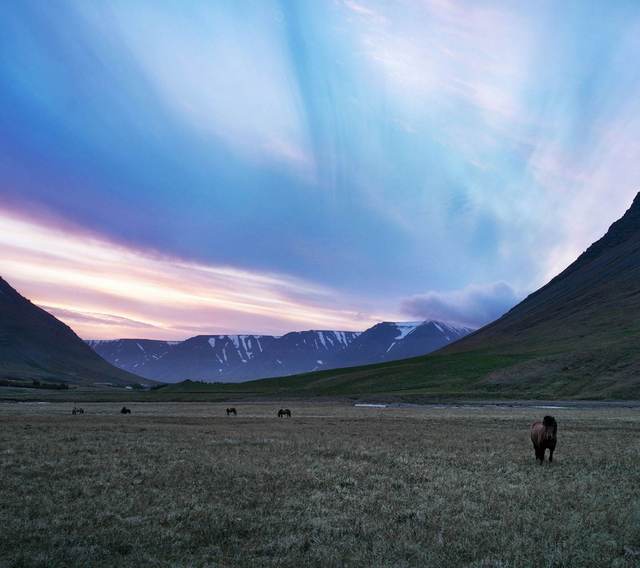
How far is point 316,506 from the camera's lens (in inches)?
565

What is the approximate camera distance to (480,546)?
11023 millimetres

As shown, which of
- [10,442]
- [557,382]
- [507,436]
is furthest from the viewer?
[557,382]

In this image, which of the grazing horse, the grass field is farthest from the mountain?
the grass field

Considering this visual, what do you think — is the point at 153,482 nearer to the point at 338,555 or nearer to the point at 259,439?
the point at 338,555

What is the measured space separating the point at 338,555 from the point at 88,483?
Result: 409 inches

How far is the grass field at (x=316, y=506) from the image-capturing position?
34.6 ft

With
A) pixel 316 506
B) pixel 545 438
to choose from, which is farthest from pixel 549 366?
pixel 316 506

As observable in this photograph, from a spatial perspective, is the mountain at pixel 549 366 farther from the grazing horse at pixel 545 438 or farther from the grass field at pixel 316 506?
the grass field at pixel 316 506

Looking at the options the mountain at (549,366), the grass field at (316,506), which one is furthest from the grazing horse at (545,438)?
the mountain at (549,366)

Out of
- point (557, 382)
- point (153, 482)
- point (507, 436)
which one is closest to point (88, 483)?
point (153, 482)

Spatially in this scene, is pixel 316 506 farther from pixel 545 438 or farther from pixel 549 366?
pixel 549 366

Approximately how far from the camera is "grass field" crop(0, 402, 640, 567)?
34.6 feet

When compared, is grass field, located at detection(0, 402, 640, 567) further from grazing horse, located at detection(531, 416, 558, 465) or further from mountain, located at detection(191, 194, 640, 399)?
mountain, located at detection(191, 194, 640, 399)

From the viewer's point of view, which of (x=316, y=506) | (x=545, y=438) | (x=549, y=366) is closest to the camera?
(x=316, y=506)
